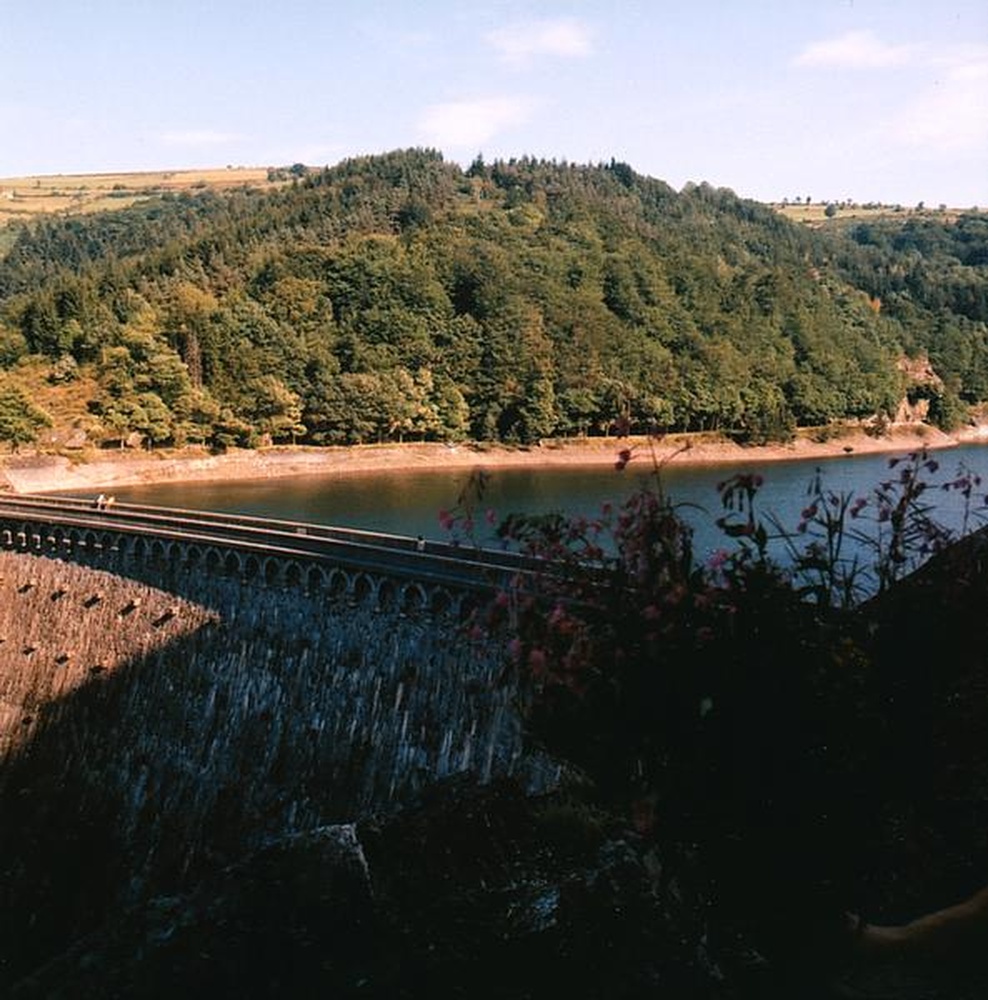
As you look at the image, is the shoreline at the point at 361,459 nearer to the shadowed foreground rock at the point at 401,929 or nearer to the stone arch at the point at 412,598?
the stone arch at the point at 412,598

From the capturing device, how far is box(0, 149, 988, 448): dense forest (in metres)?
103

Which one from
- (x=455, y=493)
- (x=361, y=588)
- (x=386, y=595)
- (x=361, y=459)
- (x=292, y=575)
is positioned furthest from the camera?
(x=361, y=459)

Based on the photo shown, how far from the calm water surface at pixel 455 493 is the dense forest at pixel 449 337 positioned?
7777 mm

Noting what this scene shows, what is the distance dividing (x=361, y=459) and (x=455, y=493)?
1678 cm

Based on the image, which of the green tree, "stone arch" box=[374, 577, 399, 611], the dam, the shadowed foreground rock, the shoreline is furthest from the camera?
the green tree

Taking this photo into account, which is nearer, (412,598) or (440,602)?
(440,602)

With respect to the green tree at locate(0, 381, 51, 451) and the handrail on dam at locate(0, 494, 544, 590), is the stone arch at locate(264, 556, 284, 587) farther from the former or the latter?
the green tree at locate(0, 381, 51, 451)

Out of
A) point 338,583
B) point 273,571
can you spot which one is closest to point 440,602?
point 338,583

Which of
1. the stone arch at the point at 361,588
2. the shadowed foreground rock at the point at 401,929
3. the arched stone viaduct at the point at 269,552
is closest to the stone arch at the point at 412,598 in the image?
the arched stone viaduct at the point at 269,552

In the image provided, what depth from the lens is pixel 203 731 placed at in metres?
30.2

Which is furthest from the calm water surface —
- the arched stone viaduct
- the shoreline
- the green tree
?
the arched stone viaduct

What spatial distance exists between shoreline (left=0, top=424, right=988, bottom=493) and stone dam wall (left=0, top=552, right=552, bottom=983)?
49156 millimetres

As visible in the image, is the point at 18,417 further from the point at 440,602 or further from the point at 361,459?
the point at 440,602

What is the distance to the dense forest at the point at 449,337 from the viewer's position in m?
103
